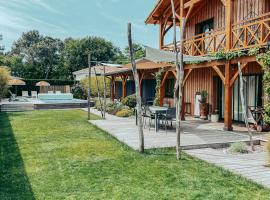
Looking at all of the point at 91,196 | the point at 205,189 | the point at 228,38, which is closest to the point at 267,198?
the point at 205,189

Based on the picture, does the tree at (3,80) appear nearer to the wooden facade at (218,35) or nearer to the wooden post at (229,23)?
the wooden facade at (218,35)

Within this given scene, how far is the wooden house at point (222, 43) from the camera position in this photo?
1064cm

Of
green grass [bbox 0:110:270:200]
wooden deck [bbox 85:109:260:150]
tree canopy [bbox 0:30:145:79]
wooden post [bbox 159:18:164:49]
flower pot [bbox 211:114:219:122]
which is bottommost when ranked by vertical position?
green grass [bbox 0:110:270:200]

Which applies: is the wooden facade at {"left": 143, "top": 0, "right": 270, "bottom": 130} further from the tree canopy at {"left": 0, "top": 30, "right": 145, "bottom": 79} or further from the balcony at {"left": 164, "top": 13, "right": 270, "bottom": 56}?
the tree canopy at {"left": 0, "top": 30, "right": 145, "bottom": 79}

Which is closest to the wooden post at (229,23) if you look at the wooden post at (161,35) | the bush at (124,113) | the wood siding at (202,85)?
the wood siding at (202,85)

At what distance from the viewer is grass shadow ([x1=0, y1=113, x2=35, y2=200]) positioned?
4883mm

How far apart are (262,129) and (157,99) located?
256 inches

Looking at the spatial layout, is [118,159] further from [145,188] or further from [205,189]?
[205,189]

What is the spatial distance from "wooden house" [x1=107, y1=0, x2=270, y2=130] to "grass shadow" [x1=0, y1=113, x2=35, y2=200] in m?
6.68

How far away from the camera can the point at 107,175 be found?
5816 millimetres

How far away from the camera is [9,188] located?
5.14 m

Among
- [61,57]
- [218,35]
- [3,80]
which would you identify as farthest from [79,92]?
[61,57]

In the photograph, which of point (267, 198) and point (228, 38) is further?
point (228, 38)

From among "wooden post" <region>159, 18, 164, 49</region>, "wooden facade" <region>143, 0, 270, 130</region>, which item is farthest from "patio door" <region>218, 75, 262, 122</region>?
"wooden post" <region>159, 18, 164, 49</region>
